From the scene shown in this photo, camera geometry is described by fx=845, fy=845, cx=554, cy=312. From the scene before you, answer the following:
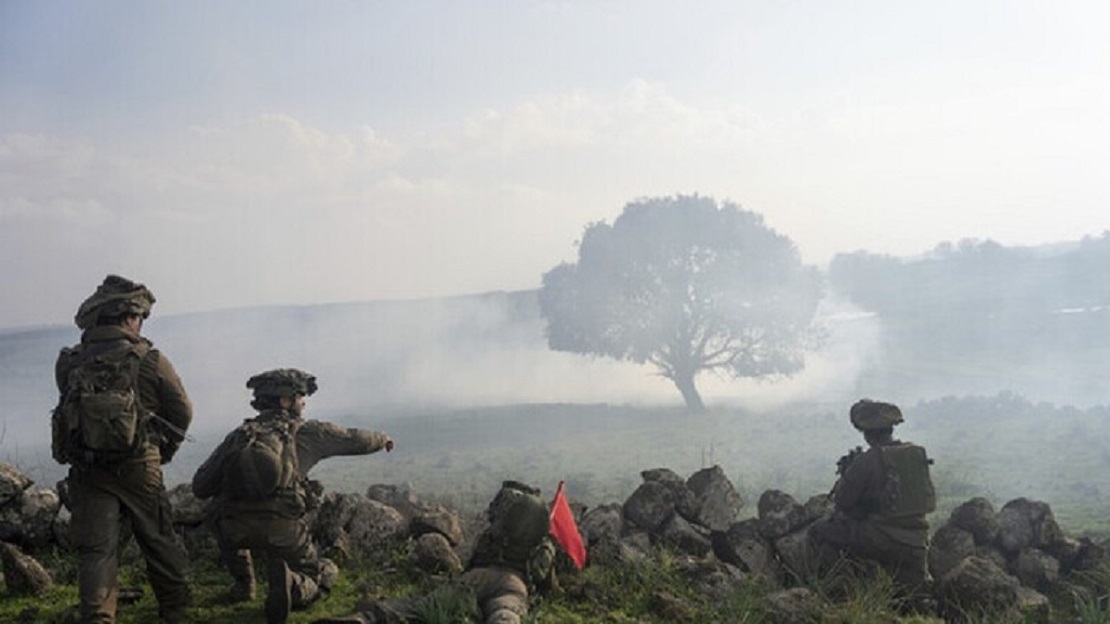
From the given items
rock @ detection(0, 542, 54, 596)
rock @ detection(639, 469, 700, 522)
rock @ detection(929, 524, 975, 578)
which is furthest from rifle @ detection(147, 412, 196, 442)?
rock @ detection(929, 524, 975, 578)

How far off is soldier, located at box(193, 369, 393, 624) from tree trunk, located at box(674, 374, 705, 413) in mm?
30984

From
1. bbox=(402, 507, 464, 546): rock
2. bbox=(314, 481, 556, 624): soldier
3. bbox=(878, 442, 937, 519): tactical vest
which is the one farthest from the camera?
bbox=(402, 507, 464, 546): rock

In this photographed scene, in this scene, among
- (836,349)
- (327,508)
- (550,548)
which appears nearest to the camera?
(550,548)

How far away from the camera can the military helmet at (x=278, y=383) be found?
22.5ft

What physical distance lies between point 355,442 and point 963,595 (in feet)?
19.1

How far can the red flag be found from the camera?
7.41 meters

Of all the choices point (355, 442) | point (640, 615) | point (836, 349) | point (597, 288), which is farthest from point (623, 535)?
point (836, 349)

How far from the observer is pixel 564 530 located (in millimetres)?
7484

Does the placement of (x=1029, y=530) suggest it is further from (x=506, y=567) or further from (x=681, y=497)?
(x=506, y=567)

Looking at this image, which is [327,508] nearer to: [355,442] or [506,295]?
[355,442]

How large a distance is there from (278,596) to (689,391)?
3230cm

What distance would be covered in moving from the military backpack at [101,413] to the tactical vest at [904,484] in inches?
262

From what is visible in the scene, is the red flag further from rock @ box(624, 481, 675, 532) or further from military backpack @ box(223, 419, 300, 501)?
military backpack @ box(223, 419, 300, 501)

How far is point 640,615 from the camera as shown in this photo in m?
7.18
